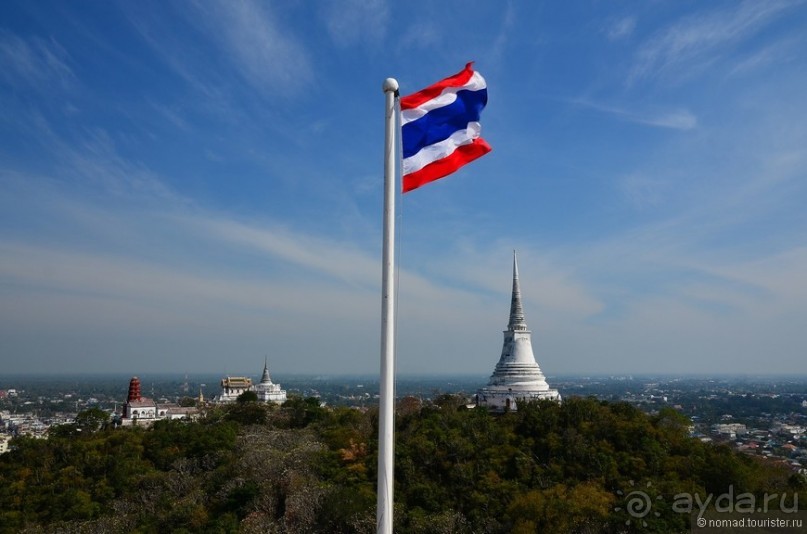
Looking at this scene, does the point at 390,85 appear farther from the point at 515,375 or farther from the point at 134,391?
the point at 134,391

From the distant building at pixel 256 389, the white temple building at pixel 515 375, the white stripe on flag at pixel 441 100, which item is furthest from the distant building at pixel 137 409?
the white stripe on flag at pixel 441 100

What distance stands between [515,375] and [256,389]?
49.5 m

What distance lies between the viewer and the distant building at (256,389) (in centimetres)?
8417

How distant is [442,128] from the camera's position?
33.9ft

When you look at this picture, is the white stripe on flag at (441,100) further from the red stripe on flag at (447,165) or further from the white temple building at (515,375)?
the white temple building at (515,375)

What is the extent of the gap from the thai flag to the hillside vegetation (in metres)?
15.0

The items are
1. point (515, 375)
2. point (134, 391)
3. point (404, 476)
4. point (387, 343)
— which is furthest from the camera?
point (134, 391)

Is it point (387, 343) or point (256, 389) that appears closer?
point (387, 343)

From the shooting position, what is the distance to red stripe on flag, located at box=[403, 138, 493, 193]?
33.4 feet

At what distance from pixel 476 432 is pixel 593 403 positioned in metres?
6.66

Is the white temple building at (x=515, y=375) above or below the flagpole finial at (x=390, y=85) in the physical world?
below

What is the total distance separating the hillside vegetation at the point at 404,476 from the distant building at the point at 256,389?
48.2m

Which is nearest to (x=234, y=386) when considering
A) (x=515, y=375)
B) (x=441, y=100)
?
(x=515, y=375)

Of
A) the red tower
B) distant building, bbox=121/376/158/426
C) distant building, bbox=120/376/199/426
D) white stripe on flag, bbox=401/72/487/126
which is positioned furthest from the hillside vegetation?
the red tower
